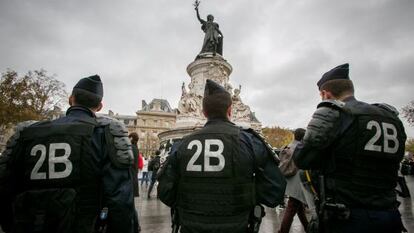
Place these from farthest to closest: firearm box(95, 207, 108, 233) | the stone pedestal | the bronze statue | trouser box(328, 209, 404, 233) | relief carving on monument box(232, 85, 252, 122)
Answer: the bronze statue, relief carving on monument box(232, 85, 252, 122), the stone pedestal, firearm box(95, 207, 108, 233), trouser box(328, 209, 404, 233)

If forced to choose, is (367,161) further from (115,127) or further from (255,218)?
(115,127)

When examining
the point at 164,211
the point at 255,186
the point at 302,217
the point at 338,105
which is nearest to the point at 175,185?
the point at 255,186

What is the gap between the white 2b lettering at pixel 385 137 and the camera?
2.38 metres

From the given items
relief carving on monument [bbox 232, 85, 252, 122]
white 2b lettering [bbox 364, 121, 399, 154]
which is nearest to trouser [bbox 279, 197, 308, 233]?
white 2b lettering [bbox 364, 121, 399, 154]

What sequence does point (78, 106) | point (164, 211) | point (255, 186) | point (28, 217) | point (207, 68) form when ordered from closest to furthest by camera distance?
point (28, 217) < point (255, 186) < point (78, 106) < point (164, 211) < point (207, 68)

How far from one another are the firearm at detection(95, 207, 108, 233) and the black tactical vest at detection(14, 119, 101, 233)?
93 millimetres

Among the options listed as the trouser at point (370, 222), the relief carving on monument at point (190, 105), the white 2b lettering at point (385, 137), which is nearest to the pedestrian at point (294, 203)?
the trouser at point (370, 222)

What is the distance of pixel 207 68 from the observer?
19812 mm

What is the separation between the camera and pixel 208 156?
2457 mm

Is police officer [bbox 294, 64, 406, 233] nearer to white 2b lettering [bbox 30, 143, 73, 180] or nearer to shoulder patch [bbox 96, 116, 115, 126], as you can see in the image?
shoulder patch [bbox 96, 116, 115, 126]

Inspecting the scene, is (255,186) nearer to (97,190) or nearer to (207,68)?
(97,190)

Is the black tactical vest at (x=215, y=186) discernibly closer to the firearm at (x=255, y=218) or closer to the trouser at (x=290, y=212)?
the firearm at (x=255, y=218)

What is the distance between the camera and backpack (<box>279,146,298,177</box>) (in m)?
5.30

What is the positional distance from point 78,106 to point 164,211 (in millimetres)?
5039
